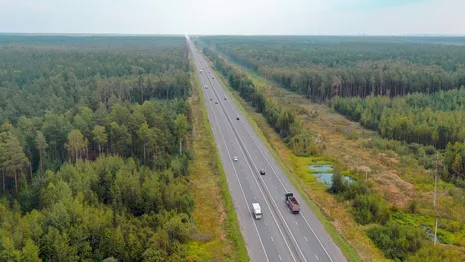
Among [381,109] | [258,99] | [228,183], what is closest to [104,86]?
[258,99]

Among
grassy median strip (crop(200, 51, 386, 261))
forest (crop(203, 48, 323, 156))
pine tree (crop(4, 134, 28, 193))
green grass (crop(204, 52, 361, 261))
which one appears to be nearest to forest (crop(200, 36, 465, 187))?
forest (crop(203, 48, 323, 156))

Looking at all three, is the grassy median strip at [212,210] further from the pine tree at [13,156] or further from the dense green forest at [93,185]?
the pine tree at [13,156]

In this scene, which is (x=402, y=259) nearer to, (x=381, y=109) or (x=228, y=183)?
(x=228, y=183)

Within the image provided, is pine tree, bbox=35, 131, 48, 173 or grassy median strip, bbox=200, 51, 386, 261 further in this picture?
pine tree, bbox=35, 131, 48, 173

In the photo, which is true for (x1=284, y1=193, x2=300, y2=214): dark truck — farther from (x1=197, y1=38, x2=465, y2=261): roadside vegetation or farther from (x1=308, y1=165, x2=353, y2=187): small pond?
(x1=308, y1=165, x2=353, y2=187): small pond

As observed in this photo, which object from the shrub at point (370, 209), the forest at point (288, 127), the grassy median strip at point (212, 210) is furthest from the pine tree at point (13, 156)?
the forest at point (288, 127)

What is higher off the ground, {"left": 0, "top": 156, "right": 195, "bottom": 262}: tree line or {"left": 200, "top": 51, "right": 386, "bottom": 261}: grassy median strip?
{"left": 0, "top": 156, "right": 195, "bottom": 262}: tree line

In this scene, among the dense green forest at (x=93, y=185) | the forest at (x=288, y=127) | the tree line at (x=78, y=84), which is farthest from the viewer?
Answer: the tree line at (x=78, y=84)
